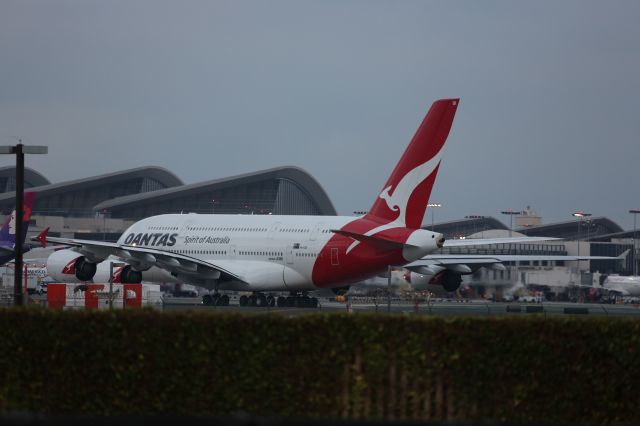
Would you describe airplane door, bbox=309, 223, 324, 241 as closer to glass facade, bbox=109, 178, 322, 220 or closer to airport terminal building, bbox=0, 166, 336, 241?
airport terminal building, bbox=0, 166, 336, 241

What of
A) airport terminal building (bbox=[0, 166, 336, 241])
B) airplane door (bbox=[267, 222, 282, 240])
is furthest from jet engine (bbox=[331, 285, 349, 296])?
airport terminal building (bbox=[0, 166, 336, 241])

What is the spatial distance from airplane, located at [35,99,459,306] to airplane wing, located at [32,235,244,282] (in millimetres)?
52

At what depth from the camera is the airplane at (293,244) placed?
50.6 metres

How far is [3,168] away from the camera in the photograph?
14888 cm

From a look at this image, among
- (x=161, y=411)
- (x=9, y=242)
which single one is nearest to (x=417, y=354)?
(x=161, y=411)

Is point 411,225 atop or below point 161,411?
atop

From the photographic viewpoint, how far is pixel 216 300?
6100 centimetres

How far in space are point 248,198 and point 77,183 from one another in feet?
77.2

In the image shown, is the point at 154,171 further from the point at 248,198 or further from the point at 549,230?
the point at 549,230

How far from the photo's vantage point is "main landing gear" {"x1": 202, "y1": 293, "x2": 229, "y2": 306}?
200ft

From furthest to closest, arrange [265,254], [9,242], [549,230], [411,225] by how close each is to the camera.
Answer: [549,230] → [9,242] → [265,254] → [411,225]

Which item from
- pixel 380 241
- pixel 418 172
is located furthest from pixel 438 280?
pixel 418 172

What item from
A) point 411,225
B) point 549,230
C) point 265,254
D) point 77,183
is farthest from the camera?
point 549,230

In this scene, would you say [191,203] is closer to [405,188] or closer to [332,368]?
[405,188]
